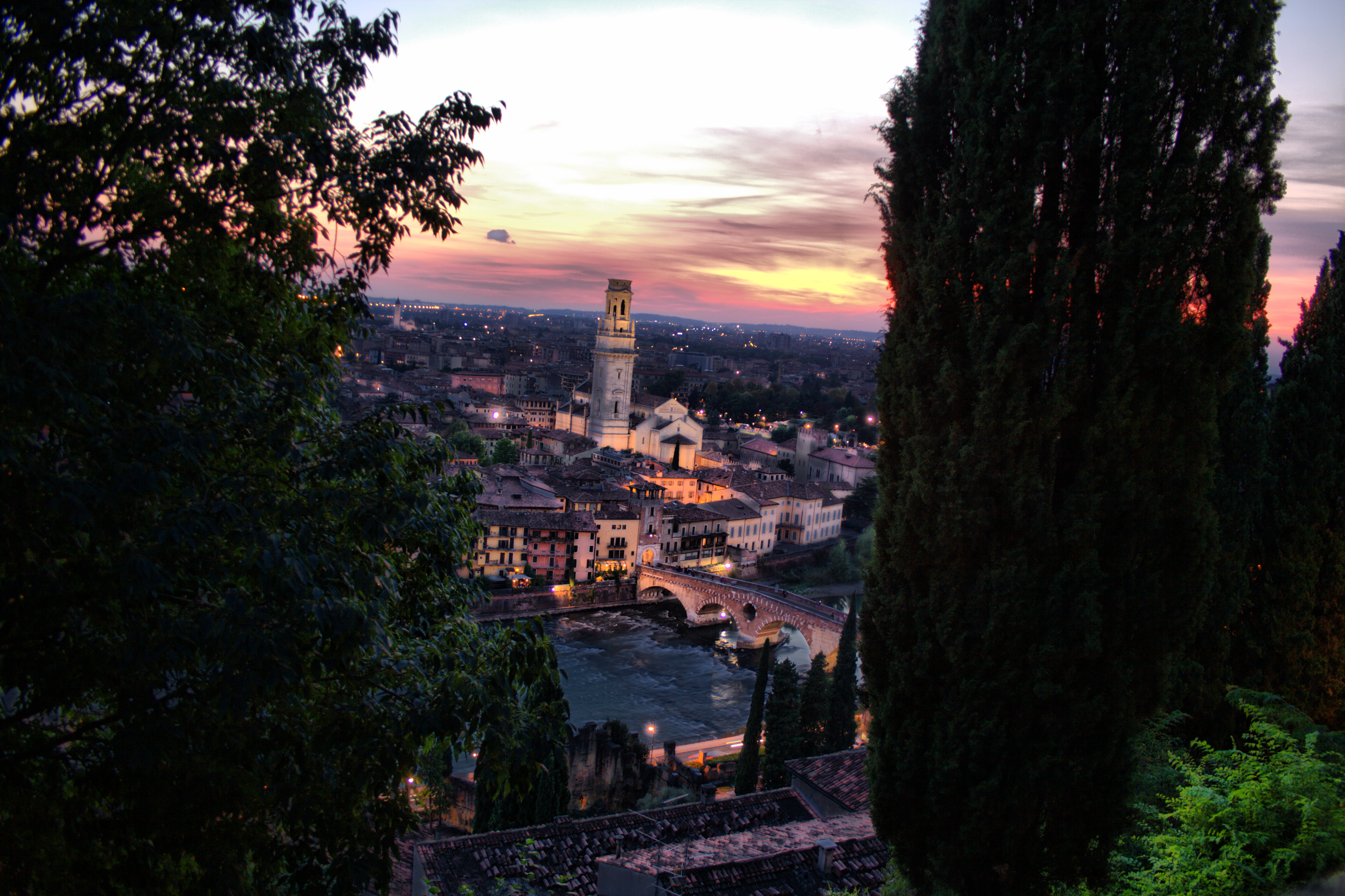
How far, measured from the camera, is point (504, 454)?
3350 centimetres

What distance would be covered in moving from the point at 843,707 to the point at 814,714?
452 mm

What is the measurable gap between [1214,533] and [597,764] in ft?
32.9

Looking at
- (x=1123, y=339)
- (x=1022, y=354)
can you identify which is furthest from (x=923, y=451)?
(x=1123, y=339)

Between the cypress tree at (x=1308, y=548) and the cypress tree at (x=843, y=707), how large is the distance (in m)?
7.74

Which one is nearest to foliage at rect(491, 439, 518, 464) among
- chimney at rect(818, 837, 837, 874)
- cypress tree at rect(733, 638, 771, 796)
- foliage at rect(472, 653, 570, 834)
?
cypress tree at rect(733, 638, 771, 796)

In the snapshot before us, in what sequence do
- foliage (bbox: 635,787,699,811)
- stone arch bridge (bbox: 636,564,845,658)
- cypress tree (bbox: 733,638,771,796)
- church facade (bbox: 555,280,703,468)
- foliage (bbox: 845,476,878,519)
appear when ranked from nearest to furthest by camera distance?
1. foliage (bbox: 635,787,699,811)
2. cypress tree (bbox: 733,638,771,796)
3. stone arch bridge (bbox: 636,564,845,658)
4. foliage (bbox: 845,476,878,519)
5. church facade (bbox: 555,280,703,468)

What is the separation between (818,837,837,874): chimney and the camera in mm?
5543

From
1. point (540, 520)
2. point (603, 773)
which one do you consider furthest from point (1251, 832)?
point (540, 520)

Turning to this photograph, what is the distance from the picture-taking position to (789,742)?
12.3 meters

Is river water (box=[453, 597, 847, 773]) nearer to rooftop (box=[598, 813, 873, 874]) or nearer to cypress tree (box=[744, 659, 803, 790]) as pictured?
cypress tree (box=[744, 659, 803, 790])

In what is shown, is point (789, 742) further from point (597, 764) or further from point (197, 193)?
point (197, 193)

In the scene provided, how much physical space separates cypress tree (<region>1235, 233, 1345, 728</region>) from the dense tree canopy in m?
4.60

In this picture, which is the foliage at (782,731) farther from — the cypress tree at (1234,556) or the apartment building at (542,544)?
the apartment building at (542,544)

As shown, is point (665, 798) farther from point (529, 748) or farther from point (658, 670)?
point (529, 748)
